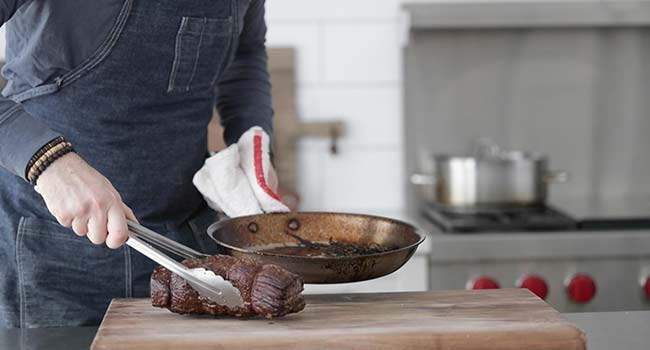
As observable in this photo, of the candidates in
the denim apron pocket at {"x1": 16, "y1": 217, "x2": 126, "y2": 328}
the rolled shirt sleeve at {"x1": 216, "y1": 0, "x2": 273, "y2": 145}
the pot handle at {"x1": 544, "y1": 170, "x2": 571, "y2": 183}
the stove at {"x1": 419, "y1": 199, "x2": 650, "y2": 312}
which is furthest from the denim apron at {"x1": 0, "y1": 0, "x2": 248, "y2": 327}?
the pot handle at {"x1": 544, "y1": 170, "x2": 571, "y2": 183}

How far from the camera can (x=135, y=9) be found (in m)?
1.30

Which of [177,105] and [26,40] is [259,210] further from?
[26,40]

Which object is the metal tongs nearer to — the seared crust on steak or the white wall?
the seared crust on steak

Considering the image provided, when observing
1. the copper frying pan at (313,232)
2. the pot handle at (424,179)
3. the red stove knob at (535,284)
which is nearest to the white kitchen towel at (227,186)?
the copper frying pan at (313,232)

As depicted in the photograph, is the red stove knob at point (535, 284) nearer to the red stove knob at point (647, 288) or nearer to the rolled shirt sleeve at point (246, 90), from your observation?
the red stove knob at point (647, 288)

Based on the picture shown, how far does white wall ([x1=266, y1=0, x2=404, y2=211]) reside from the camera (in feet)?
8.30

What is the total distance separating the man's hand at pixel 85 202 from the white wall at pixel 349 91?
4.88 ft

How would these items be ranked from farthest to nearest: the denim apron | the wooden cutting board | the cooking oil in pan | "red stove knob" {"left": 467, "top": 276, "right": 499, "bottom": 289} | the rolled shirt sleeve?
"red stove knob" {"left": 467, "top": 276, "right": 499, "bottom": 289}, the rolled shirt sleeve, the denim apron, the cooking oil in pan, the wooden cutting board

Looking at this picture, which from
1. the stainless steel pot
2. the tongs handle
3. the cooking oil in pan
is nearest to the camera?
the tongs handle

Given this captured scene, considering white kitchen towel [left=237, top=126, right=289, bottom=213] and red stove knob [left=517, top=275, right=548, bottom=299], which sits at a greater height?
white kitchen towel [left=237, top=126, right=289, bottom=213]

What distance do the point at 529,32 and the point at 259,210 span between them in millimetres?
1467

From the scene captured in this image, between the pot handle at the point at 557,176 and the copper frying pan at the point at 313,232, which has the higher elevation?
the copper frying pan at the point at 313,232

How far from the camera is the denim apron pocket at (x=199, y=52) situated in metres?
1.35

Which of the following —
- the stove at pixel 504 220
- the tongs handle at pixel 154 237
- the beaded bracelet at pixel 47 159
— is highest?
the beaded bracelet at pixel 47 159
